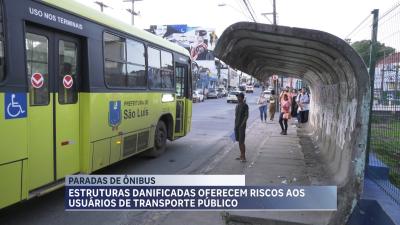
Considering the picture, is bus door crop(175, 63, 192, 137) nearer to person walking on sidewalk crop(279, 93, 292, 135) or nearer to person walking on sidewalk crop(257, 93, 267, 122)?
person walking on sidewalk crop(279, 93, 292, 135)

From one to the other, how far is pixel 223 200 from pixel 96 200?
5.52 ft

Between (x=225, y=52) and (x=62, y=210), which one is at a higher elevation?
(x=225, y=52)

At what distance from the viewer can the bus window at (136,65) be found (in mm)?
8250

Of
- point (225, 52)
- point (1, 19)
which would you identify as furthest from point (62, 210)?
point (225, 52)

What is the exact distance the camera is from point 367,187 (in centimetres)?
607

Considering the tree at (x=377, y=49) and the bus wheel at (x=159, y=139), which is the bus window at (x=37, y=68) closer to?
the tree at (x=377, y=49)

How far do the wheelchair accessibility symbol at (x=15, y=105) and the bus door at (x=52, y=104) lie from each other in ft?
0.56

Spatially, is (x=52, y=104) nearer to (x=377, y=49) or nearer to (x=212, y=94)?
(x=377, y=49)

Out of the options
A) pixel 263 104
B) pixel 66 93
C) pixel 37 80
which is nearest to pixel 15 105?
pixel 37 80

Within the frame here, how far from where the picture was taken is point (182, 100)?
12109 millimetres

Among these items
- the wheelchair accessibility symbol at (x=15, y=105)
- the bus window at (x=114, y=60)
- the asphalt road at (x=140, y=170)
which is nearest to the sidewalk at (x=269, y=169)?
the asphalt road at (x=140, y=170)

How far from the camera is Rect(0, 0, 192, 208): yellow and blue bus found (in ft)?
16.1

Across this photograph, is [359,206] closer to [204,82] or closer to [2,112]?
[2,112]

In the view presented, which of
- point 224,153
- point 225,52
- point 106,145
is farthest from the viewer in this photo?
point 224,153
